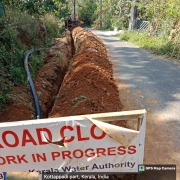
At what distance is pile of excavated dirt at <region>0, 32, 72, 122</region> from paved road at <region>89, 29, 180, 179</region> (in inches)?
100

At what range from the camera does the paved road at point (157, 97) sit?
2.68 m

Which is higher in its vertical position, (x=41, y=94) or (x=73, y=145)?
(x=73, y=145)

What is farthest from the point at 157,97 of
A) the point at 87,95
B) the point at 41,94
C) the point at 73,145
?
the point at 41,94

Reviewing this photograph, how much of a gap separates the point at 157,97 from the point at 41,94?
3.39 metres

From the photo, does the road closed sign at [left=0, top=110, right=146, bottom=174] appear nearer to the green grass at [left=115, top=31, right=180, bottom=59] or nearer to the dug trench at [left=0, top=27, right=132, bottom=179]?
the dug trench at [left=0, top=27, right=132, bottom=179]

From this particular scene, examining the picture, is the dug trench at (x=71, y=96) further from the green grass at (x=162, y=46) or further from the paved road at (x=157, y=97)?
the green grass at (x=162, y=46)

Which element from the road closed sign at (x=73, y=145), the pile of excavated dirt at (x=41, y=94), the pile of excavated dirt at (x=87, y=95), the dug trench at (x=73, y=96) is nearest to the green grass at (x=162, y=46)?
the dug trench at (x=73, y=96)

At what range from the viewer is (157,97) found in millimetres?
4371

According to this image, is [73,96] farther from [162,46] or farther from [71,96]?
[162,46]

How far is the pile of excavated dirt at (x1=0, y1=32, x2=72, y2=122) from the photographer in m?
3.99

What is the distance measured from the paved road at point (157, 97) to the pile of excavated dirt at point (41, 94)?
8.34 feet

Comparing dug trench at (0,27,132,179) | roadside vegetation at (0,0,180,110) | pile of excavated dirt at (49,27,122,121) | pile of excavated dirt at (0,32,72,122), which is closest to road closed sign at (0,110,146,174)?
dug trench at (0,27,132,179)

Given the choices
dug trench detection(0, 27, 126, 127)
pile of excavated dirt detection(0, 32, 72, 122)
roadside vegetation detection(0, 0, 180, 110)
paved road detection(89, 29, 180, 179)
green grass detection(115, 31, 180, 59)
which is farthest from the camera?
green grass detection(115, 31, 180, 59)

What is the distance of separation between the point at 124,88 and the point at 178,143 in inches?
95.3
